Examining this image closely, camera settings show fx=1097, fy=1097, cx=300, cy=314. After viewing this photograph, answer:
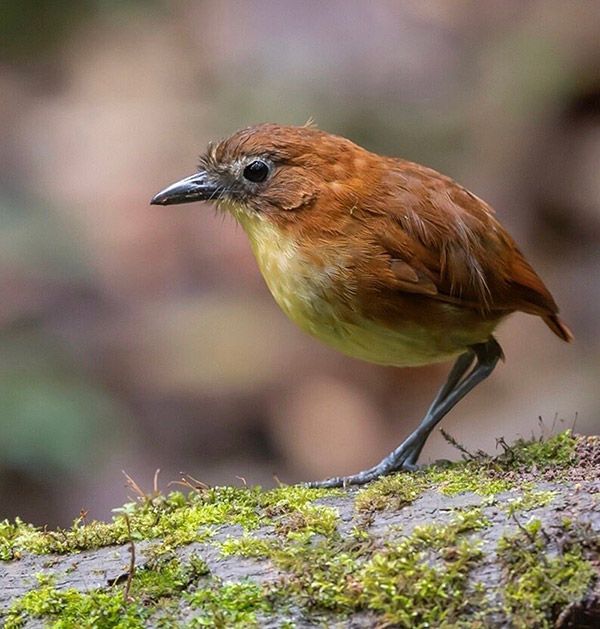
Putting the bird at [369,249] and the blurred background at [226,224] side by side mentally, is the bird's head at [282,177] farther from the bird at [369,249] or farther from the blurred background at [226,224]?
the blurred background at [226,224]

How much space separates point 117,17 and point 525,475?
13.0 ft

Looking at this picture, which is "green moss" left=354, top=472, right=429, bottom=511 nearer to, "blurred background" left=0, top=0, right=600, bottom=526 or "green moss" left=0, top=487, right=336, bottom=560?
"green moss" left=0, top=487, right=336, bottom=560

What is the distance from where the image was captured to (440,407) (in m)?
4.17

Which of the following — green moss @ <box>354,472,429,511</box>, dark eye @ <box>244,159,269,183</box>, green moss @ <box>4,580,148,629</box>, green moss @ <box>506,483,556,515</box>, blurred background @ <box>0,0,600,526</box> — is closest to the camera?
green moss @ <box>4,580,148,629</box>

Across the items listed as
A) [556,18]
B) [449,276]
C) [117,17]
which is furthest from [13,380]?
[556,18]

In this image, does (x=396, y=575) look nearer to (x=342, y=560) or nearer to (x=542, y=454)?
(x=342, y=560)

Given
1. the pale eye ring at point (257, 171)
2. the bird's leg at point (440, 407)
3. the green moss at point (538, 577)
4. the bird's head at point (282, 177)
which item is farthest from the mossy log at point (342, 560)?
the pale eye ring at point (257, 171)

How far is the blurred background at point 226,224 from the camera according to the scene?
625 cm

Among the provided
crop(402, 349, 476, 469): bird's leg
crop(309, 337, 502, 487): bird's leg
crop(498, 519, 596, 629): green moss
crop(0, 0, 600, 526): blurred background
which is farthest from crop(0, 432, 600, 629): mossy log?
crop(0, 0, 600, 526): blurred background

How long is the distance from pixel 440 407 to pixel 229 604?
5.36 ft

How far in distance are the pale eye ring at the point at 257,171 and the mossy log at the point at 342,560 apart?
1.22 meters

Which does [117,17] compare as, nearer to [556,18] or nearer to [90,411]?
[90,411]

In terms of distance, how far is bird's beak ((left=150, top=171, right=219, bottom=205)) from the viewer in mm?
4145

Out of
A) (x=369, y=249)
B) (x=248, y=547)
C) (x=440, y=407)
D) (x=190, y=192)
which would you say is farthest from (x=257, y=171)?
(x=248, y=547)
